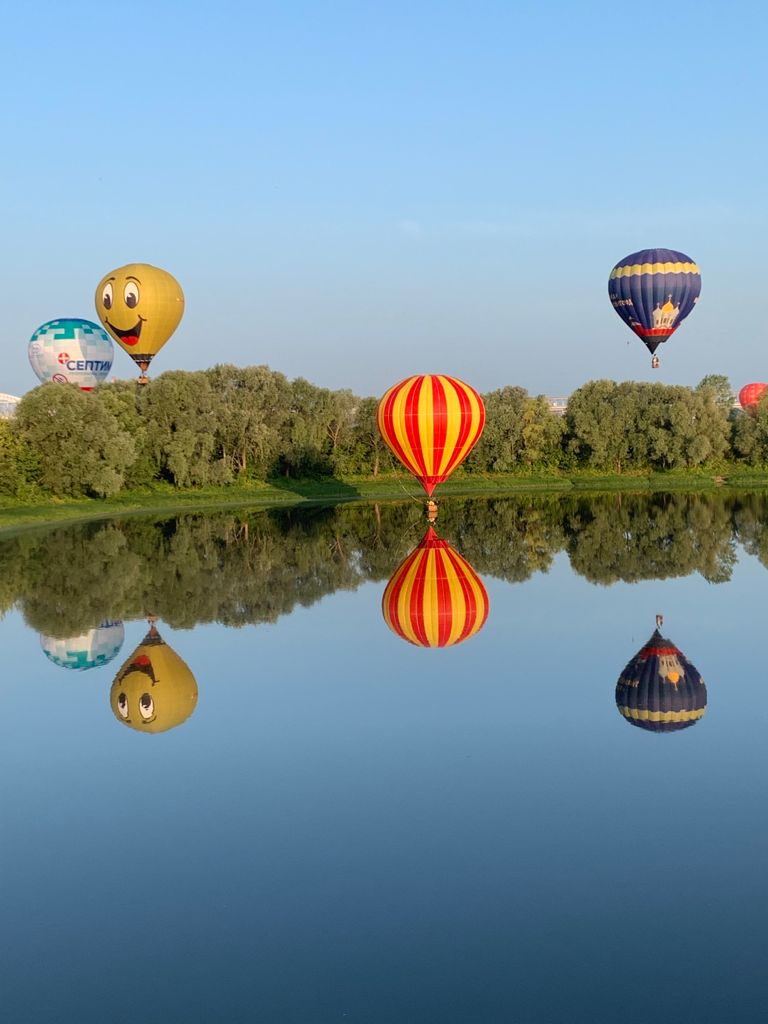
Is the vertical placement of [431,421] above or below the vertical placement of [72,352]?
below

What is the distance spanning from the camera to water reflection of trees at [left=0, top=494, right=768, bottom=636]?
88.6ft

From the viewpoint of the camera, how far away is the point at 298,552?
36375mm

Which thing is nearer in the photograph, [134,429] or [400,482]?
[134,429]

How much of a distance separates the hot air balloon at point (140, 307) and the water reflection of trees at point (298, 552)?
8838mm

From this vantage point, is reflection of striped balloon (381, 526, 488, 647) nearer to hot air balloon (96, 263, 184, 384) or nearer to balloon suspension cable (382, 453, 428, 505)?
hot air balloon (96, 263, 184, 384)

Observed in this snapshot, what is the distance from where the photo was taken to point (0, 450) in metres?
48.9

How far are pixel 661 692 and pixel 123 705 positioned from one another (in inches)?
310

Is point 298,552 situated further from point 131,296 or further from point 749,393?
point 749,393

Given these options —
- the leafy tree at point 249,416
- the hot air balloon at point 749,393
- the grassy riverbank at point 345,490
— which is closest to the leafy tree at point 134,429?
the grassy riverbank at point 345,490

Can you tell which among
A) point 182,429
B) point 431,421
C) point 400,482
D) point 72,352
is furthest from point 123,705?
point 400,482

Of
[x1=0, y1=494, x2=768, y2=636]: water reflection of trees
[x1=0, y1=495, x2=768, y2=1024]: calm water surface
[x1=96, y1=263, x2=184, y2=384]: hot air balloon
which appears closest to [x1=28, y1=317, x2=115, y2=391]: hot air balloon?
[x1=96, y1=263, x2=184, y2=384]: hot air balloon

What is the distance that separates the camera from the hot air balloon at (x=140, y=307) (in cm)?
5325

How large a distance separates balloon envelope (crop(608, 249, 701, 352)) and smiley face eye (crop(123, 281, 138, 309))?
21.4m

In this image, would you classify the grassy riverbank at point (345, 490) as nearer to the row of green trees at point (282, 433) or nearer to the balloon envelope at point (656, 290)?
the row of green trees at point (282, 433)
